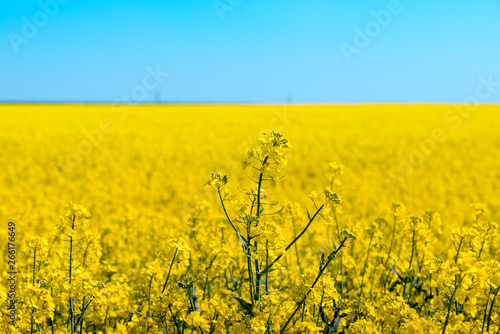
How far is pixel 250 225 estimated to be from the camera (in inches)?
95.2

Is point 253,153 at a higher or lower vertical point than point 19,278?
higher

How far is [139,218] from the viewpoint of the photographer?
6641mm

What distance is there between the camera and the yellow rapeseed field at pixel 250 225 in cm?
256

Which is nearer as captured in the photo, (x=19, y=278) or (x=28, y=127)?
(x=19, y=278)

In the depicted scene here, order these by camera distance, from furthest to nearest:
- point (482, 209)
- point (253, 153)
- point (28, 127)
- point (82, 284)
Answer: point (28, 127) → point (482, 209) → point (82, 284) → point (253, 153)

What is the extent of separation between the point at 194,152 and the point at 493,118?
19.0 m

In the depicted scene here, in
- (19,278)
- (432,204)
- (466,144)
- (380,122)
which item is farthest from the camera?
(380,122)

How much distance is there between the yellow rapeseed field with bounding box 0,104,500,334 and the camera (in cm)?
256

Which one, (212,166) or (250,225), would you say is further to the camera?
(212,166)

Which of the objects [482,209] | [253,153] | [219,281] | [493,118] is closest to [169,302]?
[253,153]

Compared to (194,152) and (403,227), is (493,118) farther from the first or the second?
(403,227)

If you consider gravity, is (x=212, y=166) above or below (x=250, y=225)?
above

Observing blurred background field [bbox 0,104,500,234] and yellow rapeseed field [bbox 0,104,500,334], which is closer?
yellow rapeseed field [bbox 0,104,500,334]

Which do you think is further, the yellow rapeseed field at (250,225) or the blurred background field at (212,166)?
the blurred background field at (212,166)
